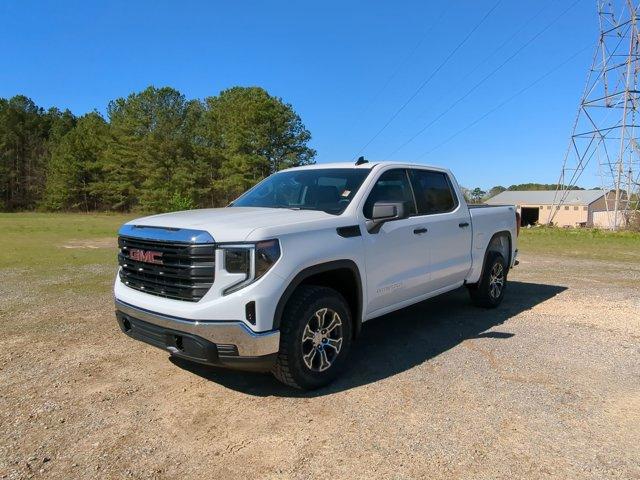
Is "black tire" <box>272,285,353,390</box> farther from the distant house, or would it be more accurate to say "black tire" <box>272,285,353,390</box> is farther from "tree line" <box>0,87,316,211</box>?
the distant house

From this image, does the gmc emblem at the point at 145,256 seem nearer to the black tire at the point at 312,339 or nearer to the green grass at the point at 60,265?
the black tire at the point at 312,339

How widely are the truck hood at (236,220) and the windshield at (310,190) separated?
0.28m

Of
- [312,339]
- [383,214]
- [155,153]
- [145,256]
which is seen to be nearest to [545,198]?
[155,153]

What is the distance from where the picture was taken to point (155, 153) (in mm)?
55531

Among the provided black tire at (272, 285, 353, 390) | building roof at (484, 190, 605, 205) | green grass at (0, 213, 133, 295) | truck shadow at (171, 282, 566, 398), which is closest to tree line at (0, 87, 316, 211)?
green grass at (0, 213, 133, 295)

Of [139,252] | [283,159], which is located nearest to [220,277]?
[139,252]

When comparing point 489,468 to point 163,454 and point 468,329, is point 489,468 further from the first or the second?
point 468,329

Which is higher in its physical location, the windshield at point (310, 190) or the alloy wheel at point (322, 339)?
the windshield at point (310, 190)

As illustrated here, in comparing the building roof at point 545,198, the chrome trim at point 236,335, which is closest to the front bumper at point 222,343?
the chrome trim at point 236,335

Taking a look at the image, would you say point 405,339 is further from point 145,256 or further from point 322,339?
point 145,256

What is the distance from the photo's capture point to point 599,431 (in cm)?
344

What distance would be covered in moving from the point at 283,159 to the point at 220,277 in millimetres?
49588

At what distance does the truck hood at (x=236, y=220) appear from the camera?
3.62 meters

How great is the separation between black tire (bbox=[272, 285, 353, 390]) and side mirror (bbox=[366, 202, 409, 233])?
743 millimetres
